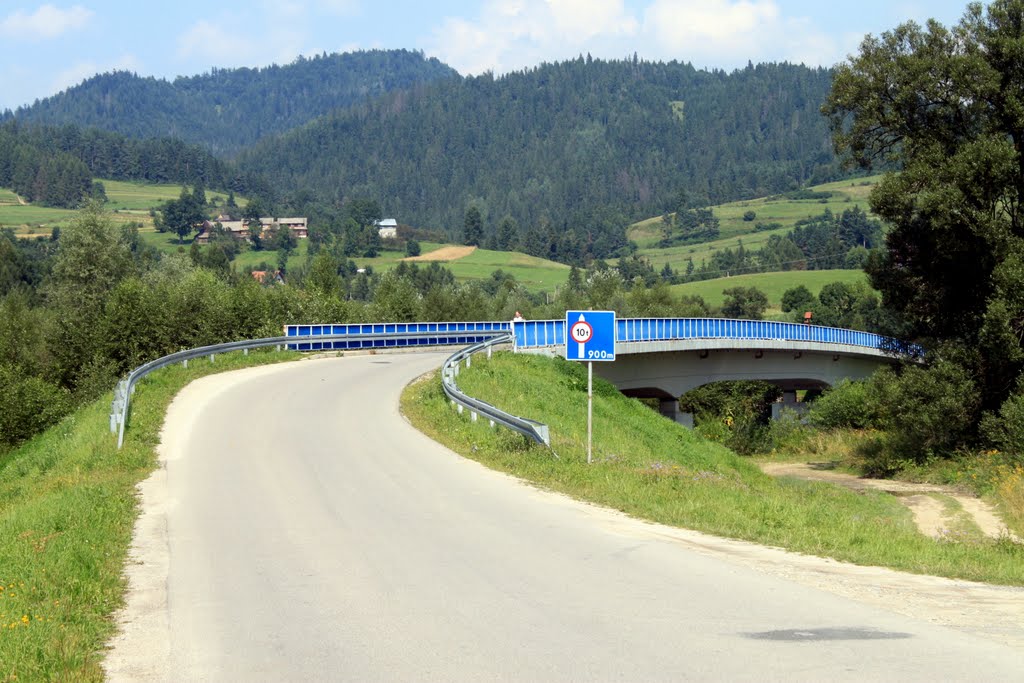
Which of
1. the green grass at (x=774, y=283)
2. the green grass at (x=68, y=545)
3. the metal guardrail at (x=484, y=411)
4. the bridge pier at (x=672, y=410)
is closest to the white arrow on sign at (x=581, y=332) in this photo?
the metal guardrail at (x=484, y=411)

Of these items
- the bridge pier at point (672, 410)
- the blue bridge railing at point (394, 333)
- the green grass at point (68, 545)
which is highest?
the blue bridge railing at point (394, 333)

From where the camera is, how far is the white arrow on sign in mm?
19656

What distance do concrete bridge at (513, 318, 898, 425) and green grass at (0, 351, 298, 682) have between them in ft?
70.5

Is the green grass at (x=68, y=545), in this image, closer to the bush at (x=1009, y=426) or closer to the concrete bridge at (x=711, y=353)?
the concrete bridge at (x=711, y=353)

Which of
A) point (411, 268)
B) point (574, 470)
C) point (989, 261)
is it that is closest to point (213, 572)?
point (574, 470)

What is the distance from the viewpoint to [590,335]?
19781mm

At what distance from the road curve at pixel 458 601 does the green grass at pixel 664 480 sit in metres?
1.05

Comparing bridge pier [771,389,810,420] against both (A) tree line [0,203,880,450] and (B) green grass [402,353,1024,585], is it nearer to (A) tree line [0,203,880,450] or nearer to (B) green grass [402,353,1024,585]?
(A) tree line [0,203,880,450]

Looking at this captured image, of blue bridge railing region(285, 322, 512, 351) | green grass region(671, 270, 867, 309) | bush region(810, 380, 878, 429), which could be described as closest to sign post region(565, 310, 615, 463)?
blue bridge railing region(285, 322, 512, 351)

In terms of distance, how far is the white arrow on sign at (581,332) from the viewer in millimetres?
19656

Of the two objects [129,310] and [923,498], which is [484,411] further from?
[129,310]

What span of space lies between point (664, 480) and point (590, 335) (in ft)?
10.2

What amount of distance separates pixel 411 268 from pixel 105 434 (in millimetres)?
165478

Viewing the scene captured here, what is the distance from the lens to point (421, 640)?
884 centimetres
